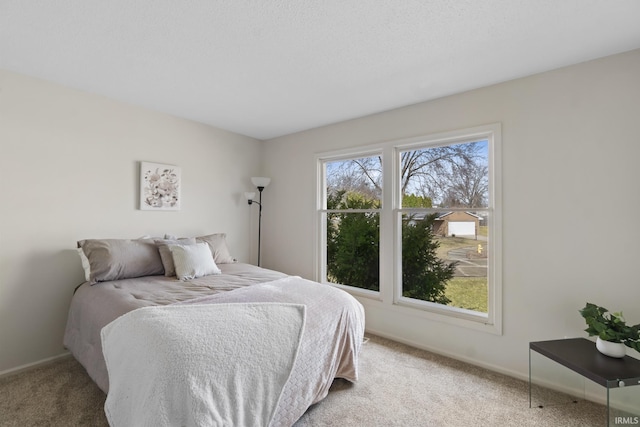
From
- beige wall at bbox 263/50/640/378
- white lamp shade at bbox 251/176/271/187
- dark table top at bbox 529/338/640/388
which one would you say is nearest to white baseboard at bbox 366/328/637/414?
beige wall at bbox 263/50/640/378

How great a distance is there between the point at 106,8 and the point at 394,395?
2966 millimetres

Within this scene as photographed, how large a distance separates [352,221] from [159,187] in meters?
2.18

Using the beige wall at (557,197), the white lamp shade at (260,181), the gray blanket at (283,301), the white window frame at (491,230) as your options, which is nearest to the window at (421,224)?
the white window frame at (491,230)

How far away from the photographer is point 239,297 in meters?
1.95

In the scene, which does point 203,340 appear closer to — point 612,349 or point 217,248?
point 217,248

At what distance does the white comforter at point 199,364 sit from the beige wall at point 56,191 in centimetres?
138

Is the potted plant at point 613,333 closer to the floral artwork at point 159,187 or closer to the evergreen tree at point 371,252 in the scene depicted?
the evergreen tree at point 371,252

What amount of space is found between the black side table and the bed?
1.25 m

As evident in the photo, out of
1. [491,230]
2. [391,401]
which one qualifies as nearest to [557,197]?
[491,230]

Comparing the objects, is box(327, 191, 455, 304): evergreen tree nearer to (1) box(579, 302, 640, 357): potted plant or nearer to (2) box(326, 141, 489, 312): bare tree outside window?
(2) box(326, 141, 489, 312): bare tree outside window

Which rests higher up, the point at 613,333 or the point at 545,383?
the point at 613,333

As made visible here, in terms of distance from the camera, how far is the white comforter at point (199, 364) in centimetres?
122

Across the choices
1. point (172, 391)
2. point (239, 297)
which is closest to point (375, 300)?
point (239, 297)

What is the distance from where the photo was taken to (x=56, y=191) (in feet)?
8.29
